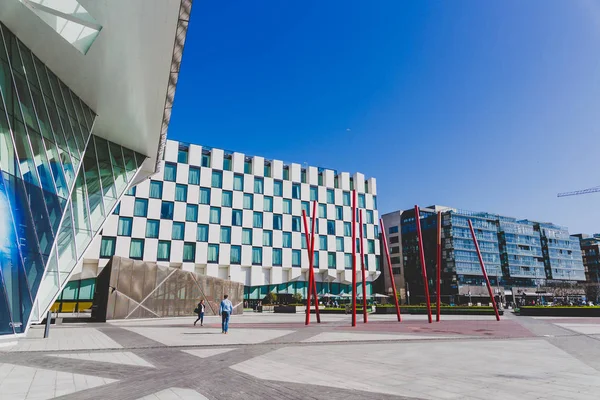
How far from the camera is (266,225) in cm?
6316

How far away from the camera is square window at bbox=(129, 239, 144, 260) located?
2041 inches

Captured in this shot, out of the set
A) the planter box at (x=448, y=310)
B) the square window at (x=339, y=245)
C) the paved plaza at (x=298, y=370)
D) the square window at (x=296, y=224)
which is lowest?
the planter box at (x=448, y=310)

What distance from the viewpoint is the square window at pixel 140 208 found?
5299 centimetres

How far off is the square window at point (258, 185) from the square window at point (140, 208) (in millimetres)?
17595

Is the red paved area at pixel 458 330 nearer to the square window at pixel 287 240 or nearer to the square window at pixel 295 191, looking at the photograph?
the square window at pixel 287 240

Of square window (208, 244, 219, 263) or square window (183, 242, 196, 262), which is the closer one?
square window (183, 242, 196, 262)

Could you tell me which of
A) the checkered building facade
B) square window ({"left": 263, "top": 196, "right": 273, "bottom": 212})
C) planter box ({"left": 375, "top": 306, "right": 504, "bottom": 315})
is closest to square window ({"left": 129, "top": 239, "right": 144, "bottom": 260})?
the checkered building facade

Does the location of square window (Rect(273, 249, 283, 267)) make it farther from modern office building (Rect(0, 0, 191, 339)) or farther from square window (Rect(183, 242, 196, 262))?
modern office building (Rect(0, 0, 191, 339))

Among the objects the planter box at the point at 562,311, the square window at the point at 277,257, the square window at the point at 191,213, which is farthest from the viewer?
the square window at the point at 277,257

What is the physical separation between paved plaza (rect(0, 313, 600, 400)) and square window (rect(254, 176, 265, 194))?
50532mm

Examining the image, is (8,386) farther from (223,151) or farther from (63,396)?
(223,151)

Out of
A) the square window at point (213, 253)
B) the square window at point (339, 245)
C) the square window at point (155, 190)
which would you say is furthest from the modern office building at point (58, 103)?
the square window at point (339, 245)

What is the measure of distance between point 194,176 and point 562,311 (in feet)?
160

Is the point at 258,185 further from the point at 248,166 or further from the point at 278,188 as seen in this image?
the point at 278,188
